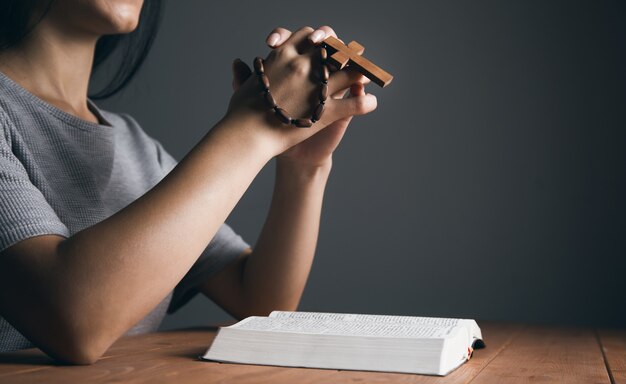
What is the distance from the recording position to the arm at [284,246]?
3.36 ft

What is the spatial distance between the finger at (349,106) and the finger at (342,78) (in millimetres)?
17

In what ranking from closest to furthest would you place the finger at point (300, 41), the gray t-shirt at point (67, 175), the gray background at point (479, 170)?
the gray t-shirt at point (67, 175)
the finger at point (300, 41)
the gray background at point (479, 170)

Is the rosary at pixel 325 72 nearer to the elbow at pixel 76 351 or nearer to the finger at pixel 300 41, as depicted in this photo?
the finger at pixel 300 41

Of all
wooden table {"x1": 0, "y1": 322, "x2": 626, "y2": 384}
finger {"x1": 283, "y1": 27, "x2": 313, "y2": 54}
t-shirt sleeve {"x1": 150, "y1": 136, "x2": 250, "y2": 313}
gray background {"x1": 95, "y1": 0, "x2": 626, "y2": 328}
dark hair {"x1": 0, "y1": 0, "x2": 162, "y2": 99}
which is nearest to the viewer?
wooden table {"x1": 0, "y1": 322, "x2": 626, "y2": 384}

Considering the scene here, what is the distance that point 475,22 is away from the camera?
1795mm

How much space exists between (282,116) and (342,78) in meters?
0.11

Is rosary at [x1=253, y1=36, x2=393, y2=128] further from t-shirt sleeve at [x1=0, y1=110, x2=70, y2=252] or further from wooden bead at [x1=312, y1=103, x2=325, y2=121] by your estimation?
t-shirt sleeve at [x1=0, y1=110, x2=70, y2=252]

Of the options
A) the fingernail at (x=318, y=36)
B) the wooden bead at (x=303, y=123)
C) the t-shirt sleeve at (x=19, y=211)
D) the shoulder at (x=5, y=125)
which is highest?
the fingernail at (x=318, y=36)

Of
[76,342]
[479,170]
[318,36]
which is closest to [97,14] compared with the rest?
[318,36]

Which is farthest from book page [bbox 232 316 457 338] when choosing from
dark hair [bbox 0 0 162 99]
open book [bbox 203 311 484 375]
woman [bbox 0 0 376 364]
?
dark hair [bbox 0 0 162 99]

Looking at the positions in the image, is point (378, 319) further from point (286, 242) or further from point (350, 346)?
point (286, 242)

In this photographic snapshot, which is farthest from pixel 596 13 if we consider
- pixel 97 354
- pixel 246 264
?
pixel 97 354

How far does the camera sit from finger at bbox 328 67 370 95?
2.64ft

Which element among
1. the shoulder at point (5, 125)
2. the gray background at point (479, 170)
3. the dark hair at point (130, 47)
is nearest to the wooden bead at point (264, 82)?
the shoulder at point (5, 125)
